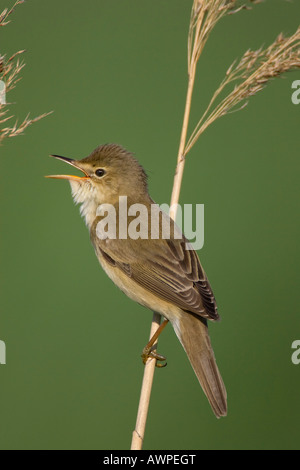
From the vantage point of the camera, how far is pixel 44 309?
14.0 feet

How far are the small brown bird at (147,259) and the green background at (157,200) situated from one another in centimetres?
74

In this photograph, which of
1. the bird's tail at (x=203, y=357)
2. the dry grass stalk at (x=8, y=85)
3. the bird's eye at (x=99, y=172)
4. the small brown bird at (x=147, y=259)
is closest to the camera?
the dry grass stalk at (x=8, y=85)

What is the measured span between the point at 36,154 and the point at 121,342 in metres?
1.67

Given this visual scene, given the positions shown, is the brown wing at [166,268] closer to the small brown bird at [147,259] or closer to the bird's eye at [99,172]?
the small brown bird at [147,259]

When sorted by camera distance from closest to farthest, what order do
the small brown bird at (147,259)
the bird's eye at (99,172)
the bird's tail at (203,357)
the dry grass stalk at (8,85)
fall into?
the dry grass stalk at (8,85), the bird's tail at (203,357), the small brown bird at (147,259), the bird's eye at (99,172)

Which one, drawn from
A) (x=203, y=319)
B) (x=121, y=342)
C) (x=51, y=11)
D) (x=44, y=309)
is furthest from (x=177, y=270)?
(x=51, y=11)

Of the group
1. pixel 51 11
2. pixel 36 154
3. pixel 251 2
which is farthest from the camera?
pixel 51 11

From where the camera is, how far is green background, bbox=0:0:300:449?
13.4 feet

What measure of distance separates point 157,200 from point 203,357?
158 centimetres

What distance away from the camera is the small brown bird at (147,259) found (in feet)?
10.6

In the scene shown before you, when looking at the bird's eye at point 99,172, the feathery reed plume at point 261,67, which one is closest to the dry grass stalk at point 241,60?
the feathery reed plume at point 261,67

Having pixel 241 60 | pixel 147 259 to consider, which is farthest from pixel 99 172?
pixel 241 60

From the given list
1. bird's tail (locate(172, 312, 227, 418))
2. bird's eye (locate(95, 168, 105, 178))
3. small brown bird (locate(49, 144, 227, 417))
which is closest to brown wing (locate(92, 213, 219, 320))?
small brown bird (locate(49, 144, 227, 417))

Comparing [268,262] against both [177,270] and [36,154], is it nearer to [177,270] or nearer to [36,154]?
[177,270]
